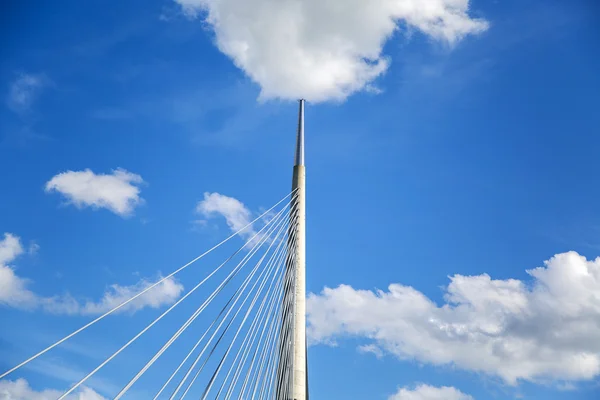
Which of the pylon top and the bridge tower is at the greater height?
the pylon top

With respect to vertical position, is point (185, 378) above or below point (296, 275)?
below

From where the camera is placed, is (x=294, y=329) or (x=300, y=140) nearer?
(x=294, y=329)

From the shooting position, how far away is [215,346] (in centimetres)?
1884

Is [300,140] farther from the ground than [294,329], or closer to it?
farther from the ground

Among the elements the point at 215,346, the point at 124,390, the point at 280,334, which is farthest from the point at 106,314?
the point at 280,334

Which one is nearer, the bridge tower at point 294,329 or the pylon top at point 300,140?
the bridge tower at point 294,329

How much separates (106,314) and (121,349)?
0.86m

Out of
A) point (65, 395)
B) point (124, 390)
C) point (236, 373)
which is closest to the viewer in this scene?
point (65, 395)

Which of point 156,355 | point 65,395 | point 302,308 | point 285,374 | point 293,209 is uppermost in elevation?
point 293,209

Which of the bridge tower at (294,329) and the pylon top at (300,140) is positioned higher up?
the pylon top at (300,140)

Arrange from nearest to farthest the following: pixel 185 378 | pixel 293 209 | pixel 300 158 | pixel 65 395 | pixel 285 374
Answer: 1. pixel 65 395
2. pixel 185 378
3. pixel 285 374
4. pixel 293 209
5. pixel 300 158

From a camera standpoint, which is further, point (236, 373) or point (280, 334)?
point (280, 334)

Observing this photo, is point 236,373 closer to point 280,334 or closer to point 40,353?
point 280,334

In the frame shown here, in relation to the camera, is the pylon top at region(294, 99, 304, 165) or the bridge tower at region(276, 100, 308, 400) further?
the pylon top at region(294, 99, 304, 165)
